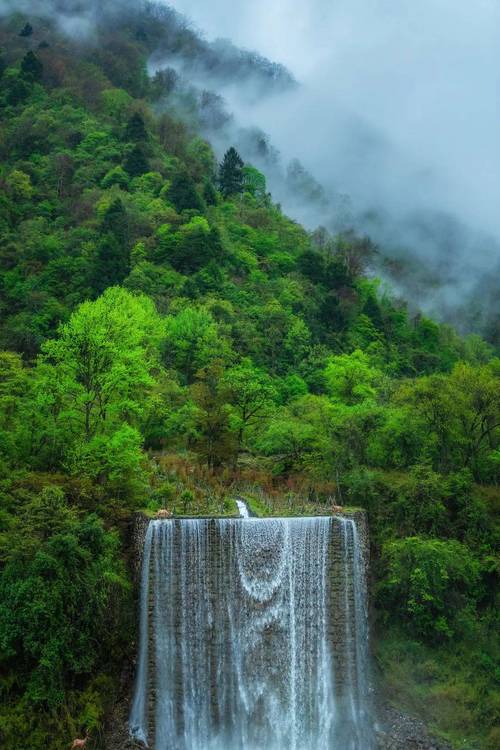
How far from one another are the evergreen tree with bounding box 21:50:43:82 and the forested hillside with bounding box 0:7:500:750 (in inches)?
1064

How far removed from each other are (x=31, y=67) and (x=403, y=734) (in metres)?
78.9

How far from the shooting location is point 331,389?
41094mm

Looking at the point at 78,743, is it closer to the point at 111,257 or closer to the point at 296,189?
the point at 111,257

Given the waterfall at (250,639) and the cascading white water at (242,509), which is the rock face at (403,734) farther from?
the cascading white water at (242,509)

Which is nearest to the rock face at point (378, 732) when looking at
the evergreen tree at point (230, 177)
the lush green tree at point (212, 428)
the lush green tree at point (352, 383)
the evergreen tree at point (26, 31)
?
the lush green tree at point (212, 428)

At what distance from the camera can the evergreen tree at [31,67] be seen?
257ft

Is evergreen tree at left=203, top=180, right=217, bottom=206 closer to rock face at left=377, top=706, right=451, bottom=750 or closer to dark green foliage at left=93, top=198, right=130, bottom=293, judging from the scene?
dark green foliage at left=93, top=198, right=130, bottom=293

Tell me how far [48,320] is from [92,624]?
2774cm

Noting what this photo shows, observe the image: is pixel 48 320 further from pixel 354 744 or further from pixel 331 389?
pixel 354 744

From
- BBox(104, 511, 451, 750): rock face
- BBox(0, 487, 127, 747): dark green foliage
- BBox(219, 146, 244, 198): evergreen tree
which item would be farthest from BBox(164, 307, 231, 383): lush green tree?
BBox(219, 146, 244, 198): evergreen tree

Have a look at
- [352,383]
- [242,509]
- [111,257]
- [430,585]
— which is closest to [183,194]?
[111,257]

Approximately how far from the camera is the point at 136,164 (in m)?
67.0

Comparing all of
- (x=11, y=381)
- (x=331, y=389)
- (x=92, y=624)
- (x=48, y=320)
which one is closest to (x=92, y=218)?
(x=48, y=320)

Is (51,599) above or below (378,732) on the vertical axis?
above
